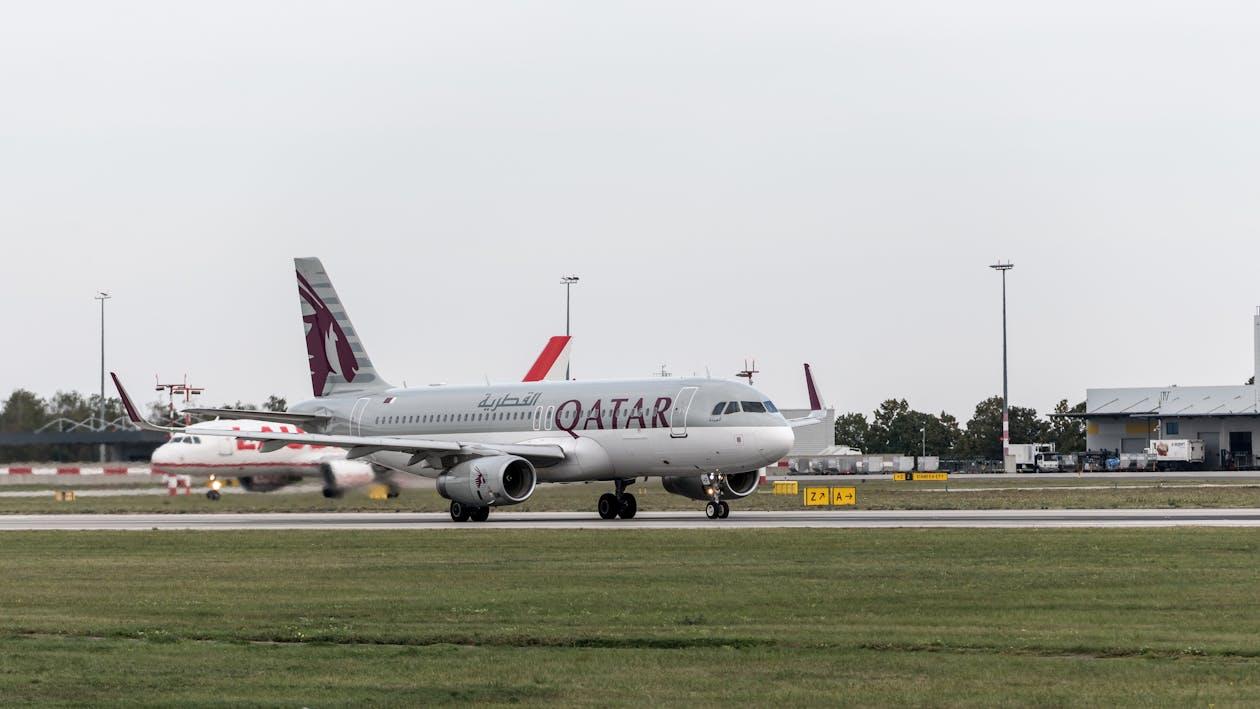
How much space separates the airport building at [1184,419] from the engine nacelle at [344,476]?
354 ft

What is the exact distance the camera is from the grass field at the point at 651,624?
52.1ft

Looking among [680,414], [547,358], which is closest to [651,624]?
[680,414]

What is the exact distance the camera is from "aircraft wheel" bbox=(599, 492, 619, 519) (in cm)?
5147

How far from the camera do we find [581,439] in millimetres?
52062

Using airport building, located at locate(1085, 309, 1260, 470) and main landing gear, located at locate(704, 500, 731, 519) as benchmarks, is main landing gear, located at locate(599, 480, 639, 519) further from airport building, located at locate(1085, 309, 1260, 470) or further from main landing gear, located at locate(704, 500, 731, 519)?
airport building, located at locate(1085, 309, 1260, 470)

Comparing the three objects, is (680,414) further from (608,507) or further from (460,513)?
(460,513)

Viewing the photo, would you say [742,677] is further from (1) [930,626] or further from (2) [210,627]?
(2) [210,627]

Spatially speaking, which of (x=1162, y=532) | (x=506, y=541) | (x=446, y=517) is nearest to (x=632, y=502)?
(x=446, y=517)

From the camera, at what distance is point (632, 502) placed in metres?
51.8

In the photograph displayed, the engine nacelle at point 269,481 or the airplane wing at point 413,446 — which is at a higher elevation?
the airplane wing at point 413,446

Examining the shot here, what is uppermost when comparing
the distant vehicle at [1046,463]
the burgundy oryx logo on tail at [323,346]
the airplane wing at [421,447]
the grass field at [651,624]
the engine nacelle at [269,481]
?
the burgundy oryx logo on tail at [323,346]

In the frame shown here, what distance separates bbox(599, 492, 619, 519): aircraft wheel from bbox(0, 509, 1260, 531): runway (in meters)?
0.49

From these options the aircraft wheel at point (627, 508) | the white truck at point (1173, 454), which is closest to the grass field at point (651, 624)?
the aircraft wheel at point (627, 508)

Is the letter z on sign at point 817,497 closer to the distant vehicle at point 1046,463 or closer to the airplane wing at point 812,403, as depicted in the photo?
the airplane wing at point 812,403
